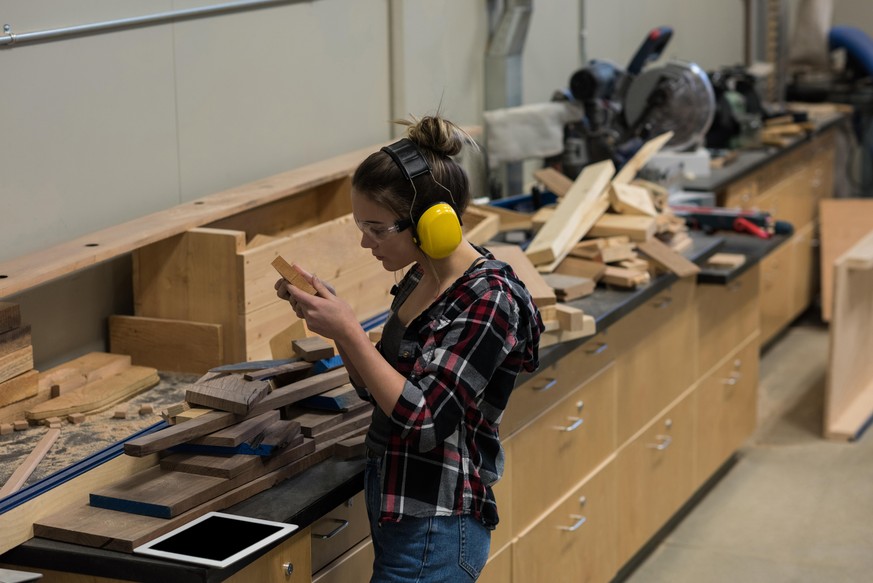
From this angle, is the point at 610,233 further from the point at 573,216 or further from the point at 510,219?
the point at 510,219

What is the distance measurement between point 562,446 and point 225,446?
1328mm

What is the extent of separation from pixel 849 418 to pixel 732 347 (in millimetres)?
1002

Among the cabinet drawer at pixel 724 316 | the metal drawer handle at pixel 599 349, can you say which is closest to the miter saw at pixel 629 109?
the cabinet drawer at pixel 724 316

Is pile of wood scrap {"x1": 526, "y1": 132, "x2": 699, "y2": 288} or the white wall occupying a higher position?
the white wall

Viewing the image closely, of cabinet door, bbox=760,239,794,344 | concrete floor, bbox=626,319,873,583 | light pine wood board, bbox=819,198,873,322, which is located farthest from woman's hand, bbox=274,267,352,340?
light pine wood board, bbox=819,198,873,322

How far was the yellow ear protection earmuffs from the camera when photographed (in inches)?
79.0

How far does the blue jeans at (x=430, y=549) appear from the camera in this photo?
2.11 metres

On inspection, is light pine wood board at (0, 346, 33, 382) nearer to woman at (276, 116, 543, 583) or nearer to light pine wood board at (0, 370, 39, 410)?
light pine wood board at (0, 370, 39, 410)

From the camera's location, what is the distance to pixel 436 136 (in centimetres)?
204

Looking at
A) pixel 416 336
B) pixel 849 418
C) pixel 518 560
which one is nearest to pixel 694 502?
pixel 849 418

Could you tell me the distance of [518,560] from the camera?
124 inches

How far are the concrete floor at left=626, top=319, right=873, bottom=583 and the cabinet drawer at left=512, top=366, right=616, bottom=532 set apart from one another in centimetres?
68

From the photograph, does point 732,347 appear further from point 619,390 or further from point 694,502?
point 619,390

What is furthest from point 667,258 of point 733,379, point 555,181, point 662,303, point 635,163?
point 733,379
